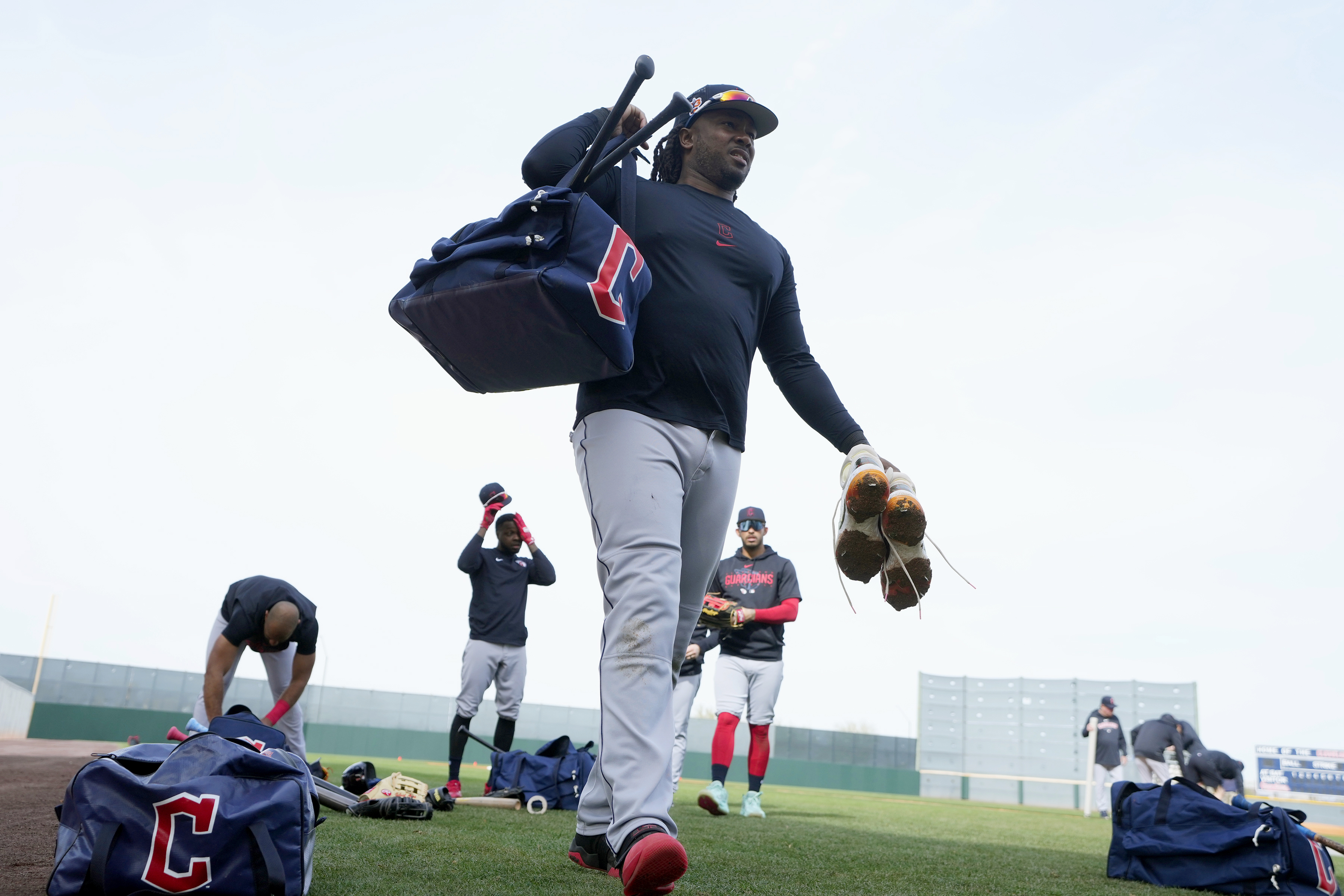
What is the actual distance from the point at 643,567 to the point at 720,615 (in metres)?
4.79

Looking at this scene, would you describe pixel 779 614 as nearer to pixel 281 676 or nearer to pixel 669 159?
pixel 281 676

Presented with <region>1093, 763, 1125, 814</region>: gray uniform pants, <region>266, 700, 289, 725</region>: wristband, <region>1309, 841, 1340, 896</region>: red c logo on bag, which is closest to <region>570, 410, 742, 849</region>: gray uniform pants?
<region>1309, 841, 1340, 896</region>: red c logo on bag

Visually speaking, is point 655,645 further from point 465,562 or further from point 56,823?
point 465,562

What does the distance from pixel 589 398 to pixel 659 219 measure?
57 cm

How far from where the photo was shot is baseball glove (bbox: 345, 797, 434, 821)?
13.6 ft

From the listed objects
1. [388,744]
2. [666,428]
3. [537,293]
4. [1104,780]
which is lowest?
[388,744]

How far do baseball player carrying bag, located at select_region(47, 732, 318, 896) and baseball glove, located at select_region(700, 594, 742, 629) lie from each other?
488 centimetres

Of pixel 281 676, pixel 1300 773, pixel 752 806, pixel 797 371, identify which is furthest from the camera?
pixel 1300 773

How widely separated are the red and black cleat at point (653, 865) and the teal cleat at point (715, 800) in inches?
193

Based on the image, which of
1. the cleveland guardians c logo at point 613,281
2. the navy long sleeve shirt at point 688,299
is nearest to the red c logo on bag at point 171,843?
the navy long sleeve shirt at point 688,299

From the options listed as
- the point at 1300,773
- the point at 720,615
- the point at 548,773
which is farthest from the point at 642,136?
the point at 1300,773

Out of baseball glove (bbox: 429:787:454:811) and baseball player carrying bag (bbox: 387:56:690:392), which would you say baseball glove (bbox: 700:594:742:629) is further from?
baseball player carrying bag (bbox: 387:56:690:392)

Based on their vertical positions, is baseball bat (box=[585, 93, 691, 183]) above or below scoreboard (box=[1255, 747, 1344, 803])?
above

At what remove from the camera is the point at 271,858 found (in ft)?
6.32
